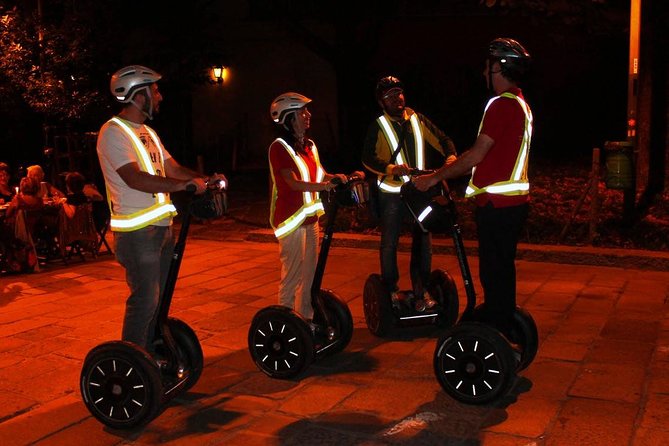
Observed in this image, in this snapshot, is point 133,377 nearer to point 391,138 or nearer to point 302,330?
point 302,330

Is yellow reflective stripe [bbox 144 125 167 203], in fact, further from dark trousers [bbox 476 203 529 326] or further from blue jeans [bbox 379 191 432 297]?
blue jeans [bbox 379 191 432 297]

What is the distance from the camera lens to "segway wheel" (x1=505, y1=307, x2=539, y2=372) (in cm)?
510

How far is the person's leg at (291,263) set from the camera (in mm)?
5461

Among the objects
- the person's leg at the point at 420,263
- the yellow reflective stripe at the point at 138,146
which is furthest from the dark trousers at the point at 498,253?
the yellow reflective stripe at the point at 138,146

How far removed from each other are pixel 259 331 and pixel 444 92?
54.5 ft

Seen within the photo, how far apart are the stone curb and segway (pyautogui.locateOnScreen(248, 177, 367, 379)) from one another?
172 inches

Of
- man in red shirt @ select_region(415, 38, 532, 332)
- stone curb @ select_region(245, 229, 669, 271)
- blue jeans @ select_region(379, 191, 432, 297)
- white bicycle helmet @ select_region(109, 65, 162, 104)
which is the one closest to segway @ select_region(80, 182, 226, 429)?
white bicycle helmet @ select_region(109, 65, 162, 104)

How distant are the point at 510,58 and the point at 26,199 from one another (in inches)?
255

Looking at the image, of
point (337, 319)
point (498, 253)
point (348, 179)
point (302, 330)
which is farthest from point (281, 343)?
point (498, 253)

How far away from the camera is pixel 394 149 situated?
20.0 ft

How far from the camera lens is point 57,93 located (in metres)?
14.2

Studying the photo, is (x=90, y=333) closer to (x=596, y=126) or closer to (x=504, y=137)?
(x=504, y=137)

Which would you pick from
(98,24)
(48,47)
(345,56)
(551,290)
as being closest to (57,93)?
(48,47)

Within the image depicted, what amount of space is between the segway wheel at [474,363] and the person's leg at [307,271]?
1.16 meters
